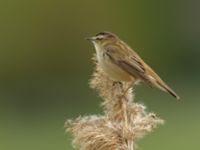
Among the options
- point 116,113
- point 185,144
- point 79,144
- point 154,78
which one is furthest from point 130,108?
point 185,144

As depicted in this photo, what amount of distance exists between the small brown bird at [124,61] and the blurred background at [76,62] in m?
4.59

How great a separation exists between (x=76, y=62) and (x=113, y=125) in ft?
41.2

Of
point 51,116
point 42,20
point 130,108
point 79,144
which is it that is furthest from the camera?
point 42,20

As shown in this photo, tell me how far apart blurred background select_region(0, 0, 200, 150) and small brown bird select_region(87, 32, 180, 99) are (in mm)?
4590

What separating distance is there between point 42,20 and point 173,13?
2345 mm

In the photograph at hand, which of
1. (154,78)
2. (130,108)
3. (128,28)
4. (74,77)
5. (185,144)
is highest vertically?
(128,28)

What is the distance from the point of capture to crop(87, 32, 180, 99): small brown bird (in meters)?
5.55

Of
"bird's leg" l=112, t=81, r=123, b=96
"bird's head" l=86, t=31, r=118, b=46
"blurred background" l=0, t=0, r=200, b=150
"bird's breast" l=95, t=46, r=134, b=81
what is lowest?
"bird's leg" l=112, t=81, r=123, b=96

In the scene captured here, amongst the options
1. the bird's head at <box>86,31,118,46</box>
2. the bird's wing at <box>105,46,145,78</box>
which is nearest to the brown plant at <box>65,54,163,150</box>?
the bird's wing at <box>105,46,145,78</box>

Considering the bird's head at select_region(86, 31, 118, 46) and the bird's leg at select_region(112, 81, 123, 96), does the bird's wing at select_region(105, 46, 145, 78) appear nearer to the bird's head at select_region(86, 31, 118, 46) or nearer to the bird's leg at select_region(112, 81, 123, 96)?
the bird's head at select_region(86, 31, 118, 46)

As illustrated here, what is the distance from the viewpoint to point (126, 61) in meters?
5.73

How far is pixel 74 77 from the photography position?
15656mm

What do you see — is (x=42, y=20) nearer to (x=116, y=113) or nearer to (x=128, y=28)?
(x=128, y=28)

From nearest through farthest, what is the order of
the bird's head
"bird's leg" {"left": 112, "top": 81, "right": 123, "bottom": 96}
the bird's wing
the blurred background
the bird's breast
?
"bird's leg" {"left": 112, "top": 81, "right": 123, "bottom": 96}
the bird's breast
the bird's wing
the bird's head
the blurred background
